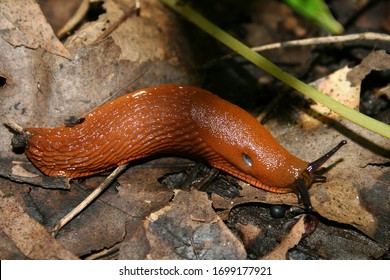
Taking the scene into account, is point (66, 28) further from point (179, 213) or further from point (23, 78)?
point (179, 213)

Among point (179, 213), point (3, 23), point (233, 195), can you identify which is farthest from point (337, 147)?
point (3, 23)

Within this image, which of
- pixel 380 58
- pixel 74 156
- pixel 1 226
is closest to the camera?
pixel 1 226

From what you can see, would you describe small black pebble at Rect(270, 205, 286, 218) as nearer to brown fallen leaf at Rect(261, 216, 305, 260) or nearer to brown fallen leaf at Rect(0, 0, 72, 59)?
brown fallen leaf at Rect(261, 216, 305, 260)

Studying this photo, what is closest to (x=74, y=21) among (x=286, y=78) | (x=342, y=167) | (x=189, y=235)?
(x=286, y=78)

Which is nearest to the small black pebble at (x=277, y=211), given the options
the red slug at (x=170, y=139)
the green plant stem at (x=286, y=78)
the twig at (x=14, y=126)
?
the red slug at (x=170, y=139)

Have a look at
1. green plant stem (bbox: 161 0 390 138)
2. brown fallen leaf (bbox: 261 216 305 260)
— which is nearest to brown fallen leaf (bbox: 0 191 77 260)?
brown fallen leaf (bbox: 261 216 305 260)

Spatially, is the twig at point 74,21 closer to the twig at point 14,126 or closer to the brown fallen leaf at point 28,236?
the twig at point 14,126

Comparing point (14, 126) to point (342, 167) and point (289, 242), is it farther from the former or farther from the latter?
point (342, 167)
